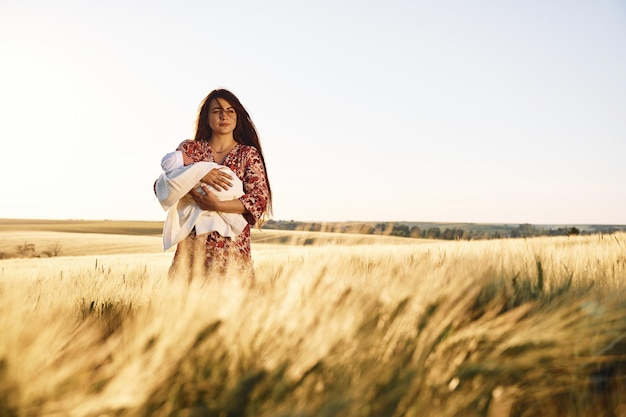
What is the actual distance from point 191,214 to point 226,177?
12.8 inches

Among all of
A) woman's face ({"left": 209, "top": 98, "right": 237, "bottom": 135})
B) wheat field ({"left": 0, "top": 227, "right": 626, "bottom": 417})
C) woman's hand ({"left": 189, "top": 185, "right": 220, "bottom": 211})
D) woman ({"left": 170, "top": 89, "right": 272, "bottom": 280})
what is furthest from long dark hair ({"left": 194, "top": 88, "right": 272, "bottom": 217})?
wheat field ({"left": 0, "top": 227, "right": 626, "bottom": 417})

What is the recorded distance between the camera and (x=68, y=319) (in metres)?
1.73

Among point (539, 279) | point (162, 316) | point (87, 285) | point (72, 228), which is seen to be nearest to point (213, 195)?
point (87, 285)

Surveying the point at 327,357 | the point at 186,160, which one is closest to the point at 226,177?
the point at 186,160

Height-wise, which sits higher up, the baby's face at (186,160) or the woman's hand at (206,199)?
the baby's face at (186,160)

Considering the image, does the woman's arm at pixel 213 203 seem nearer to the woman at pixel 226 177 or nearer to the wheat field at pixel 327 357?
the woman at pixel 226 177

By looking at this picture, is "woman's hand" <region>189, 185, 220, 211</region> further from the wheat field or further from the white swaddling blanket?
the wheat field

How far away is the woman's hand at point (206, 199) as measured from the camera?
11.8 feet

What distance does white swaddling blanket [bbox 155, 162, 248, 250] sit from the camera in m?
3.53

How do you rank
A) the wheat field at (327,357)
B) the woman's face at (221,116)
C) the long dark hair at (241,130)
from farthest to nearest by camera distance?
1. the long dark hair at (241,130)
2. the woman's face at (221,116)
3. the wheat field at (327,357)

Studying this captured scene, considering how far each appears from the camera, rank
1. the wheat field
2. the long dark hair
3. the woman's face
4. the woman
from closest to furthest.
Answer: the wheat field
the woman
the woman's face
the long dark hair

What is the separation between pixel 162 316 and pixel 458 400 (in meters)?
0.61

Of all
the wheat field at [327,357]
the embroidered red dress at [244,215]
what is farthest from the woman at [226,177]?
the wheat field at [327,357]

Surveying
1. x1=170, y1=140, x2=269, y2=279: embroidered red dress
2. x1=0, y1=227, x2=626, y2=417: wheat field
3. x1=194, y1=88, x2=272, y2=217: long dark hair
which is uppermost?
x1=194, y1=88, x2=272, y2=217: long dark hair
